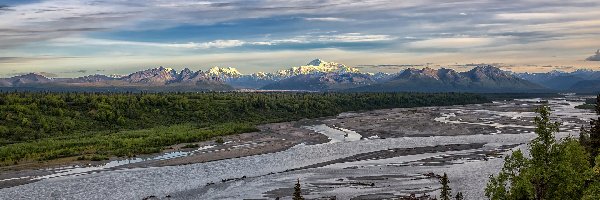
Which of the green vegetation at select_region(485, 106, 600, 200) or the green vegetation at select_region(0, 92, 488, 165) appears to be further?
the green vegetation at select_region(0, 92, 488, 165)

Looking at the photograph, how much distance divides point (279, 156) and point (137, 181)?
2910 centimetres

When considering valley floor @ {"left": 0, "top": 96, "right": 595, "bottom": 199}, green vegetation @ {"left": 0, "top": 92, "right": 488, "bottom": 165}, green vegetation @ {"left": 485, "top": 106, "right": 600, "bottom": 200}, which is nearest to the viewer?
green vegetation @ {"left": 485, "top": 106, "right": 600, "bottom": 200}

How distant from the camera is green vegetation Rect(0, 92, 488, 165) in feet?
304

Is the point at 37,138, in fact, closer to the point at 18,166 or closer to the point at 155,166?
the point at 18,166

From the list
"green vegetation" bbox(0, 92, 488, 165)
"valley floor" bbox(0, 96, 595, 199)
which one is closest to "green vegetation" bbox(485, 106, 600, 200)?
"valley floor" bbox(0, 96, 595, 199)

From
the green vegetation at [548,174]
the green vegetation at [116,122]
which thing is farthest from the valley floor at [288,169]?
the green vegetation at [548,174]

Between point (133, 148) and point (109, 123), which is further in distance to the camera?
point (109, 123)

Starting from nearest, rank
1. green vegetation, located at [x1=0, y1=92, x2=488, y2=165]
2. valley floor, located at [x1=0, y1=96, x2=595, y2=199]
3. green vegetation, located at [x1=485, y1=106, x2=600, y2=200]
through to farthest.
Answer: green vegetation, located at [x1=485, y1=106, x2=600, y2=200]
valley floor, located at [x1=0, y1=96, x2=595, y2=199]
green vegetation, located at [x1=0, y1=92, x2=488, y2=165]

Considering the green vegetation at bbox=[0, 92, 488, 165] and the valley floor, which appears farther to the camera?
the green vegetation at bbox=[0, 92, 488, 165]

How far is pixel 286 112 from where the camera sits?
185 meters

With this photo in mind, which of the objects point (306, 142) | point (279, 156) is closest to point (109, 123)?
point (306, 142)

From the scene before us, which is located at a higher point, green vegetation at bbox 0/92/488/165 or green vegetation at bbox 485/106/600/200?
green vegetation at bbox 485/106/600/200

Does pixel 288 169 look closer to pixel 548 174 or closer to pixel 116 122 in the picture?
pixel 548 174

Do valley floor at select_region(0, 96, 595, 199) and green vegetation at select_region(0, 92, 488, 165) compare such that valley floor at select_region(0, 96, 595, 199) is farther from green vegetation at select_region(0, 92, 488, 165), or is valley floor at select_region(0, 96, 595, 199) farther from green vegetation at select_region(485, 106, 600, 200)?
green vegetation at select_region(485, 106, 600, 200)
